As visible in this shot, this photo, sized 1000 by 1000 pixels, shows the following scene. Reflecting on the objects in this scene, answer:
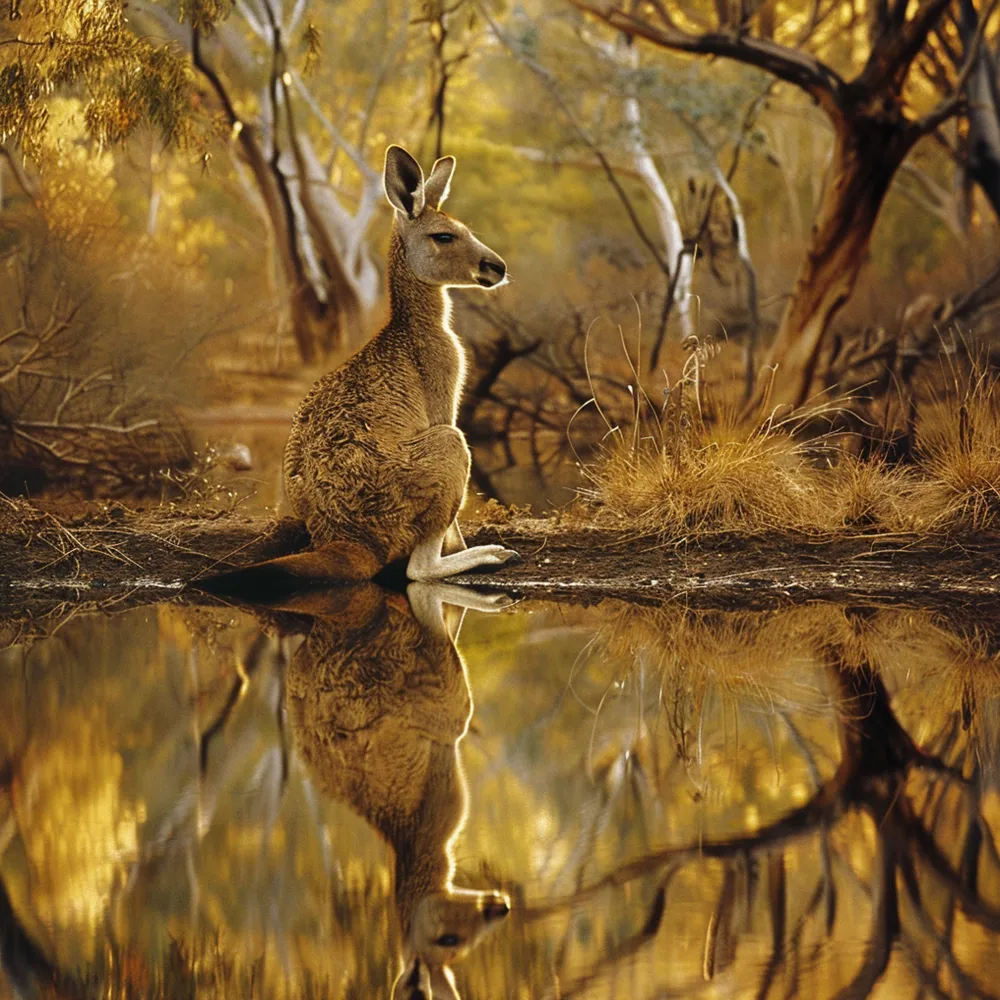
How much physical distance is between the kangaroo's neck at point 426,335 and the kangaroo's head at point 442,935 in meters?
3.81

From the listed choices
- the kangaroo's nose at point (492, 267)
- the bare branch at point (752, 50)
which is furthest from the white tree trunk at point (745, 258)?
the kangaroo's nose at point (492, 267)

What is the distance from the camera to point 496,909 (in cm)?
236

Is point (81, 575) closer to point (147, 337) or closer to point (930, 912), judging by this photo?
point (147, 337)

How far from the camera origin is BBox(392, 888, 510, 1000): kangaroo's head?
2.09 m

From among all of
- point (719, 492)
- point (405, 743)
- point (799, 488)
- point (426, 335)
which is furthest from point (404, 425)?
point (405, 743)

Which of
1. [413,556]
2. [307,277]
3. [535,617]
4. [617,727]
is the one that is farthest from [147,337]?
[617,727]

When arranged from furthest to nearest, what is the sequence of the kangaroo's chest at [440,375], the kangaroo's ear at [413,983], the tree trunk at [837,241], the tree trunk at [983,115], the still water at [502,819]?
1. the tree trunk at [983,115]
2. the tree trunk at [837,241]
3. the kangaroo's chest at [440,375]
4. the still water at [502,819]
5. the kangaroo's ear at [413,983]

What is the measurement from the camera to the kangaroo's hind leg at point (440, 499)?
574 cm

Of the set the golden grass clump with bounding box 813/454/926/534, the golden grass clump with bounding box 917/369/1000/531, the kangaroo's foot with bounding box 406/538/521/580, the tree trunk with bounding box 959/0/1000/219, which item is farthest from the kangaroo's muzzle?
the tree trunk with bounding box 959/0/1000/219

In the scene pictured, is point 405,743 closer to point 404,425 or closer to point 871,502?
point 404,425

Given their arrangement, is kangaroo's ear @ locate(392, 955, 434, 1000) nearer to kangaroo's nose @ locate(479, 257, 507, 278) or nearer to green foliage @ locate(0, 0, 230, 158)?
kangaroo's nose @ locate(479, 257, 507, 278)

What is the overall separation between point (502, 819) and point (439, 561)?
3.22 meters

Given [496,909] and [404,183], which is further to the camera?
[404,183]

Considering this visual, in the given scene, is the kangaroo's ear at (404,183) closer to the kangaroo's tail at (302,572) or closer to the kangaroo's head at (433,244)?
the kangaroo's head at (433,244)
